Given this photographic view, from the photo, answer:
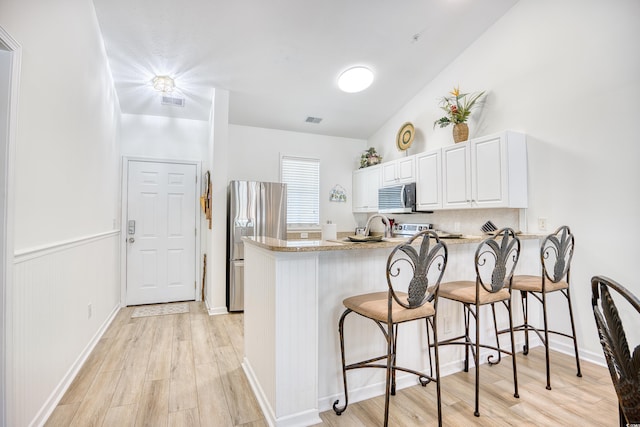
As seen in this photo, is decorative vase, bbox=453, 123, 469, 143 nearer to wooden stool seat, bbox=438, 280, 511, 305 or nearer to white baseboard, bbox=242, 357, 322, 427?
wooden stool seat, bbox=438, 280, 511, 305

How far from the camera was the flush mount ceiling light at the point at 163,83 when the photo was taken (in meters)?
3.51

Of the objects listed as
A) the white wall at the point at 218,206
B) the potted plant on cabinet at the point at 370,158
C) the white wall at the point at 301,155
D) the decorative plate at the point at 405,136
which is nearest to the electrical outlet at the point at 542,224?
the decorative plate at the point at 405,136

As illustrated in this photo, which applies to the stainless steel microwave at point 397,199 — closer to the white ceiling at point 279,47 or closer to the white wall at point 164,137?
the white ceiling at point 279,47

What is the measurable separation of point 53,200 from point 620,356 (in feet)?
8.99

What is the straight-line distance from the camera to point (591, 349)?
8.41 ft

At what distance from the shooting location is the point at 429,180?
3.84 meters

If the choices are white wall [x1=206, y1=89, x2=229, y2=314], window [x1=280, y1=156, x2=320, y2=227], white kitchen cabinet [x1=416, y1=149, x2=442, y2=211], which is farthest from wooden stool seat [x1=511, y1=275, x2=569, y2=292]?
window [x1=280, y1=156, x2=320, y2=227]

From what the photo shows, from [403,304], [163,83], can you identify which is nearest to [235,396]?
[403,304]

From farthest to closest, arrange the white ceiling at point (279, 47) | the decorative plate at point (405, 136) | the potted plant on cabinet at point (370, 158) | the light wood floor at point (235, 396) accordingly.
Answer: the potted plant on cabinet at point (370, 158)
the decorative plate at point (405, 136)
the white ceiling at point (279, 47)
the light wood floor at point (235, 396)

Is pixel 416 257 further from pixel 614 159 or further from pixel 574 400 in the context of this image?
pixel 614 159

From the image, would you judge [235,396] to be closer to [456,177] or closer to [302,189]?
[456,177]

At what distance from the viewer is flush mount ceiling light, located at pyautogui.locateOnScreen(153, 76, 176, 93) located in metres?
3.51

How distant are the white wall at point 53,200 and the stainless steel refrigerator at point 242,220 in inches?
53.8

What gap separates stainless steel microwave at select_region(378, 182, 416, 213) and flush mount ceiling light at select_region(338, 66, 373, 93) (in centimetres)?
142
